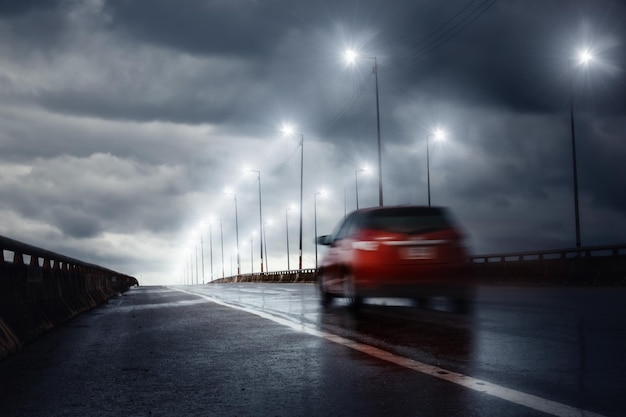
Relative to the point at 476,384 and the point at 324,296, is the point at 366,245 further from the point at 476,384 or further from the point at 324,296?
the point at 476,384

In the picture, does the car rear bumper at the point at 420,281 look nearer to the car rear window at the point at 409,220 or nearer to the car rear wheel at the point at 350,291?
the car rear wheel at the point at 350,291

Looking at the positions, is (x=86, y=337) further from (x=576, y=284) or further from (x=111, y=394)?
(x=576, y=284)

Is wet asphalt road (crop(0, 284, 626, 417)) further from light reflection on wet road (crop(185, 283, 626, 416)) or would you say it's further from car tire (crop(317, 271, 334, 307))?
car tire (crop(317, 271, 334, 307))

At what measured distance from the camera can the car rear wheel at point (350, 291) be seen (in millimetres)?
13545

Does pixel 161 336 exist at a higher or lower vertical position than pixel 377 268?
lower

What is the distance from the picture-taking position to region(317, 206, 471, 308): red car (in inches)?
503

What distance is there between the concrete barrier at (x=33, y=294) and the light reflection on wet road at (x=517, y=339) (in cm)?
381

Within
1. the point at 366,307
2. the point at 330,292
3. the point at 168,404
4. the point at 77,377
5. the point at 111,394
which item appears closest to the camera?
the point at 168,404

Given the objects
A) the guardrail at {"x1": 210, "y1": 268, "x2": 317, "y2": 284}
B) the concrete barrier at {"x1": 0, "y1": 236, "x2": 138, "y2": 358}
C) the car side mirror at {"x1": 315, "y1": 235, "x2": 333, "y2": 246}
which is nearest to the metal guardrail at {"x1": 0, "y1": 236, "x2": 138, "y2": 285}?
the concrete barrier at {"x1": 0, "y1": 236, "x2": 138, "y2": 358}

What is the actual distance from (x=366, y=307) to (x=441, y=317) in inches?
122

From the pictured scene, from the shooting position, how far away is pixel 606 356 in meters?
7.04

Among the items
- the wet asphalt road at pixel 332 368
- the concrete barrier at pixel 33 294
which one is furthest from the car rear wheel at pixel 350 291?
the concrete barrier at pixel 33 294

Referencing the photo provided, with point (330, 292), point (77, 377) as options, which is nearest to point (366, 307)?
point (330, 292)

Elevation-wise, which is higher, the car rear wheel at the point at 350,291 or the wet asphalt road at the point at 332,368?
the car rear wheel at the point at 350,291
